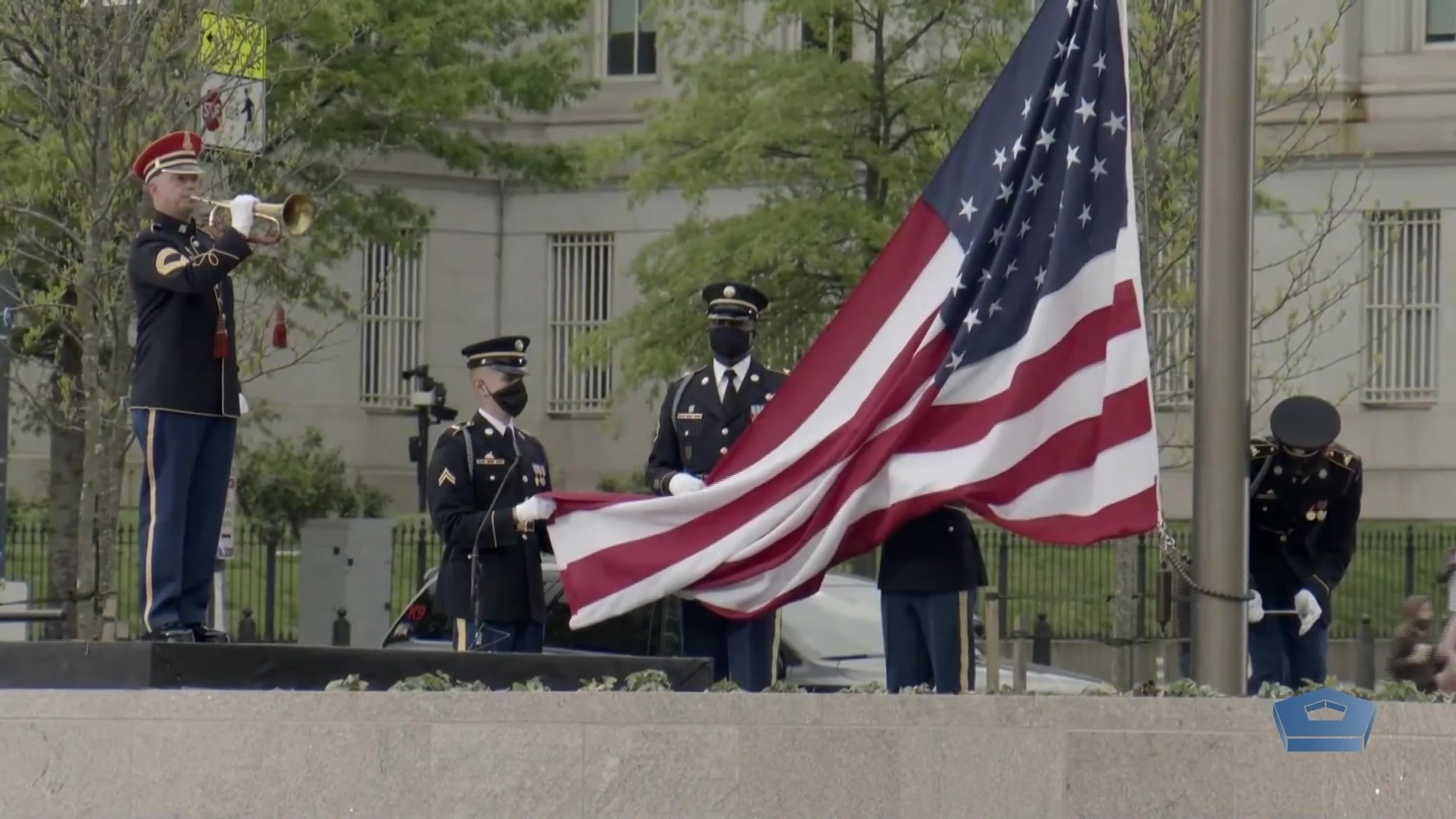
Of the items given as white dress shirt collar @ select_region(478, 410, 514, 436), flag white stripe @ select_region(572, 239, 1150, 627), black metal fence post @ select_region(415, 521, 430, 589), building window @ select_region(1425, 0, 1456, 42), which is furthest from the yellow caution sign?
building window @ select_region(1425, 0, 1456, 42)

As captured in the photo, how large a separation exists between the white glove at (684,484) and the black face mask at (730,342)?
0.80 m

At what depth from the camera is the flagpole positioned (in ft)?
27.1

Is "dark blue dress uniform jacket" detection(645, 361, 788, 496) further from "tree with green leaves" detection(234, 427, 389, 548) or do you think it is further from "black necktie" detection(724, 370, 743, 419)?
"tree with green leaves" detection(234, 427, 389, 548)

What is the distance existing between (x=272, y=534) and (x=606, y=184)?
1178 centimetres

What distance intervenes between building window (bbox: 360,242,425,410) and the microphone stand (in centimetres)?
2665

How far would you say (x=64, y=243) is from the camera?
55.6 ft

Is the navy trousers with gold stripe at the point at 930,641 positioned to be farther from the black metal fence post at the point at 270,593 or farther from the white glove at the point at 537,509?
the black metal fence post at the point at 270,593

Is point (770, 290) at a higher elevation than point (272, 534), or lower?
higher

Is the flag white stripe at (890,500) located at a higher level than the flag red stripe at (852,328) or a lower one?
lower

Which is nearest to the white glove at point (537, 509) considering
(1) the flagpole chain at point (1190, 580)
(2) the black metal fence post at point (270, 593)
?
(1) the flagpole chain at point (1190, 580)

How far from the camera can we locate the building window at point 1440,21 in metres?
33.3

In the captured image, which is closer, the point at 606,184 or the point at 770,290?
the point at 770,290

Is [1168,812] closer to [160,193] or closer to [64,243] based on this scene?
[160,193]

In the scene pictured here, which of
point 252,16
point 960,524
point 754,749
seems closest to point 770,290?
point 252,16
